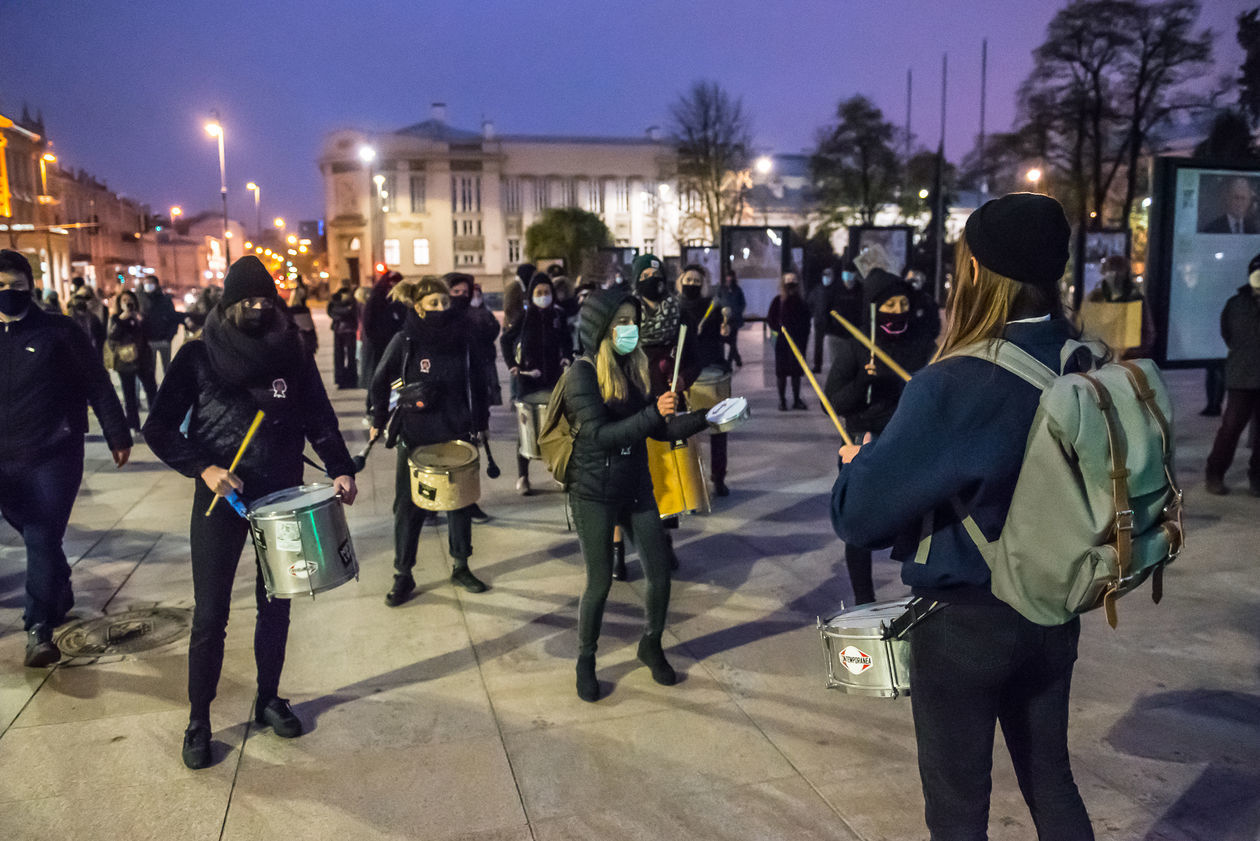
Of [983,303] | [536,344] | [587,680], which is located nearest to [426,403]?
[587,680]

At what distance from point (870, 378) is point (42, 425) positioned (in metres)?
4.22

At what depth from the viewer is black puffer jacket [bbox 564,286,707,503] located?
4.17m

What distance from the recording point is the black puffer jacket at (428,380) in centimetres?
596

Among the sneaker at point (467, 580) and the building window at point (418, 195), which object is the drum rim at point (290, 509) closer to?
the sneaker at point (467, 580)

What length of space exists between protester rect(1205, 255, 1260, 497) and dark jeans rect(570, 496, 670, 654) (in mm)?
5622

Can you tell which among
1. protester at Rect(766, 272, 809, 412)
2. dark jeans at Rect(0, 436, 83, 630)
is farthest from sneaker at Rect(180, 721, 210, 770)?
protester at Rect(766, 272, 809, 412)

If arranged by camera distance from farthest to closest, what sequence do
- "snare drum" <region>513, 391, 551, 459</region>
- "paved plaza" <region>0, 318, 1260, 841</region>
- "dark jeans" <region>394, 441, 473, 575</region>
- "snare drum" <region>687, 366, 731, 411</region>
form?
"snare drum" <region>687, 366, 731, 411</region> < "snare drum" <region>513, 391, 551, 459</region> < "dark jeans" <region>394, 441, 473, 575</region> < "paved plaza" <region>0, 318, 1260, 841</region>

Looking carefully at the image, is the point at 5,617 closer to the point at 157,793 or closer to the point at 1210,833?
the point at 157,793

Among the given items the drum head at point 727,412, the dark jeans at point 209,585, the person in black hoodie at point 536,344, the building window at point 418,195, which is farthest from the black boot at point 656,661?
the building window at point 418,195

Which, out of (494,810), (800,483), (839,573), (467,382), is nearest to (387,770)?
(494,810)

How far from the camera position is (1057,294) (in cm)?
220

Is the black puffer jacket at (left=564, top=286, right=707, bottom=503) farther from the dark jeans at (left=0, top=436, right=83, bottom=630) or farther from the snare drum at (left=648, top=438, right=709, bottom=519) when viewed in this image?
the dark jeans at (left=0, top=436, right=83, bottom=630)

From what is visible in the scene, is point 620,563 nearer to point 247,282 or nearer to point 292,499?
point 292,499

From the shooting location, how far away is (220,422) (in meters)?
3.91
